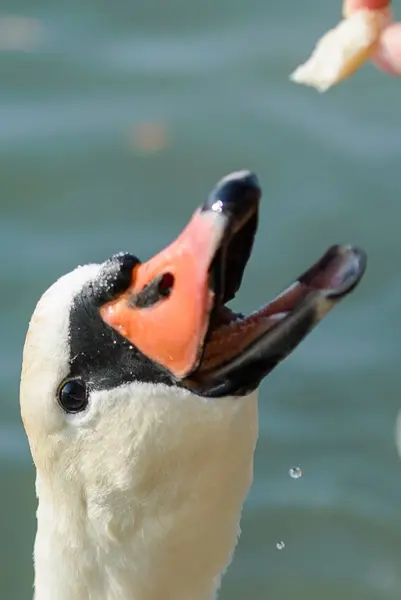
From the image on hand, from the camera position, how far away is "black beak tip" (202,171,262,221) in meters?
2.45

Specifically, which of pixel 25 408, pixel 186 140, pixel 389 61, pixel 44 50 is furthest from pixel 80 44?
pixel 25 408

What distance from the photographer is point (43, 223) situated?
5.39 m

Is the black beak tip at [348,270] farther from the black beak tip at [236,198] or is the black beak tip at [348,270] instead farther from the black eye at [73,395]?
the black eye at [73,395]

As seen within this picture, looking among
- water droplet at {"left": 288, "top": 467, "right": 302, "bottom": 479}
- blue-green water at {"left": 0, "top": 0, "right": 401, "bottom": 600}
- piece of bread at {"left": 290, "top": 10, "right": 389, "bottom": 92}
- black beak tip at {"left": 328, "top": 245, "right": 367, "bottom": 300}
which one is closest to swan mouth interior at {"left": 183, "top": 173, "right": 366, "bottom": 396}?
black beak tip at {"left": 328, "top": 245, "right": 367, "bottom": 300}

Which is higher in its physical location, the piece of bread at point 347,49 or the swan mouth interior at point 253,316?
the piece of bread at point 347,49

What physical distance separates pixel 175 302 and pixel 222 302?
0.09 m

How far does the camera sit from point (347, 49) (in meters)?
3.28

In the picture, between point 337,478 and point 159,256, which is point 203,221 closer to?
point 159,256

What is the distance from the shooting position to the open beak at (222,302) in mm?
2471

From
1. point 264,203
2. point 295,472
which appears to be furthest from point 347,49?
point 264,203

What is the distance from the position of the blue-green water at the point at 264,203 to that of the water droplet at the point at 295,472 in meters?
0.02

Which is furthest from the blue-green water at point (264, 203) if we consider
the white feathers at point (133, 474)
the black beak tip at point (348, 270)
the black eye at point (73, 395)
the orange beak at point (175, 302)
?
the black beak tip at point (348, 270)

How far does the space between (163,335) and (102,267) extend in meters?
0.27

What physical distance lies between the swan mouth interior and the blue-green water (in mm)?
1882
